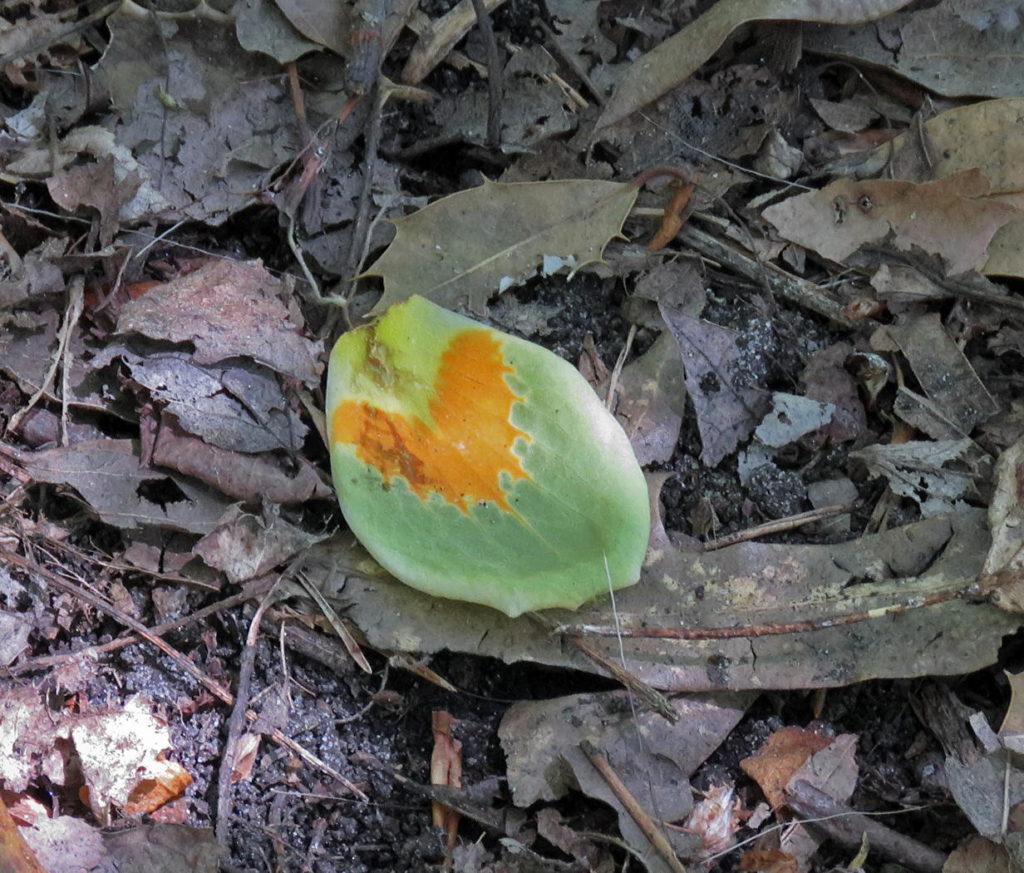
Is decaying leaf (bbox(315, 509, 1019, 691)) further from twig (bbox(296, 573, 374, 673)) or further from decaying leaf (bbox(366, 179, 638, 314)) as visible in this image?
decaying leaf (bbox(366, 179, 638, 314))

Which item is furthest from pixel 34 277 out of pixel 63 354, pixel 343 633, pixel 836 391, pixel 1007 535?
pixel 1007 535

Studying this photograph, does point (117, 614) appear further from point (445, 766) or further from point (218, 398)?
point (445, 766)

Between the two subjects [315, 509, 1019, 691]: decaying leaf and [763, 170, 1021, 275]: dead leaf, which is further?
[763, 170, 1021, 275]: dead leaf

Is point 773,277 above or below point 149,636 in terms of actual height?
above

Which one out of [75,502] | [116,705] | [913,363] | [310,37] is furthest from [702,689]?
[310,37]

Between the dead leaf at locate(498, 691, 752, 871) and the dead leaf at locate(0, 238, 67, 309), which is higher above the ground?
the dead leaf at locate(0, 238, 67, 309)

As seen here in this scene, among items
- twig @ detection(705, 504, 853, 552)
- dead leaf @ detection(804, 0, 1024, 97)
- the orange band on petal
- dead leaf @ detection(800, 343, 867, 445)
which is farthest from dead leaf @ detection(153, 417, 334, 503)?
dead leaf @ detection(804, 0, 1024, 97)
